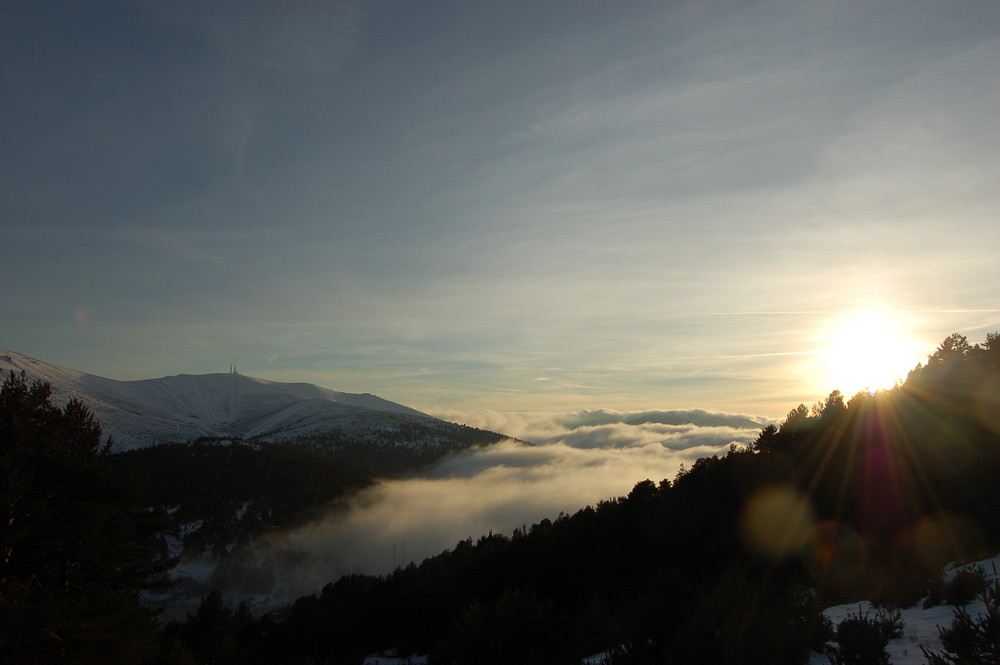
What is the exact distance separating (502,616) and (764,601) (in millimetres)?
6205

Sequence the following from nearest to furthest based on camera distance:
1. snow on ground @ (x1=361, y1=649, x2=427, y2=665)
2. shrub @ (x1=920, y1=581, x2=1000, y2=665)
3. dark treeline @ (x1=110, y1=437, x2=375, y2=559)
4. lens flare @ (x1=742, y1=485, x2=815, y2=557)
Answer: shrub @ (x1=920, y1=581, x2=1000, y2=665)
lens flare @ (x1=742, y1=485, x2=815, y2=557)
snow on ground @ (x1=361, y1=649, x2=427, y2=665)
dark treeline @ (x1=110, y1=437, x2=375, y2=559)

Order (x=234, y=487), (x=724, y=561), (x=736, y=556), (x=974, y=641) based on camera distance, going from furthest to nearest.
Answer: (x=234, y=487) → (x=724, y=561) → (x=736, y=556) → (x=974, y=641)

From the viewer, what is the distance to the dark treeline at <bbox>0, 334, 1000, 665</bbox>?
10797mm

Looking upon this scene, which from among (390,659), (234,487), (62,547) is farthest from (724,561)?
(234,487)

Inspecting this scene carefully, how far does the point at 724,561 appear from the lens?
87.2 ft

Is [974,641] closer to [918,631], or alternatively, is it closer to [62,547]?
[918,631]

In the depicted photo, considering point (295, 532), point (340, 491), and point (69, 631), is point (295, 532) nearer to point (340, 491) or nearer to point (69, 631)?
point (340, 491)

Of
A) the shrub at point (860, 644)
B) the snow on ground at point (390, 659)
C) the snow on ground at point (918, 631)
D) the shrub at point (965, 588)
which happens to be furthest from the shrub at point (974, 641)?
the snow on ground at point (390, 659)

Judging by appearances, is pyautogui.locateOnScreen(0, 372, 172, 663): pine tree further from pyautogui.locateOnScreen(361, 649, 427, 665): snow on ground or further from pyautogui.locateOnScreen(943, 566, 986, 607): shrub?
pyautogui.locateOnScreen(943, 566, 986, 607): shrub

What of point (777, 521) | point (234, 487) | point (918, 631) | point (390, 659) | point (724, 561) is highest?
point (918, 631)

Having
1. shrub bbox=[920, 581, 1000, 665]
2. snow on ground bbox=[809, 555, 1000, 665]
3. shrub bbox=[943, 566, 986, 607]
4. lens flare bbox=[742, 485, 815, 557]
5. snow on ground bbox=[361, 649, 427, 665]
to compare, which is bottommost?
snow on ground bbox=[361, 649, 427, 665]

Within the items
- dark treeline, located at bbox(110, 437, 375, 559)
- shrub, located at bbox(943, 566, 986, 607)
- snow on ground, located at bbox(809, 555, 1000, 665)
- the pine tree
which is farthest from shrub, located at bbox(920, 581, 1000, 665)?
dark treeline, located at bbox(110, 437, 375, 559)

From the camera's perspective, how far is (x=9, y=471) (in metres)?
15.1

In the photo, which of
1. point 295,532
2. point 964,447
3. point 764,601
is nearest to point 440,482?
point 295,532
